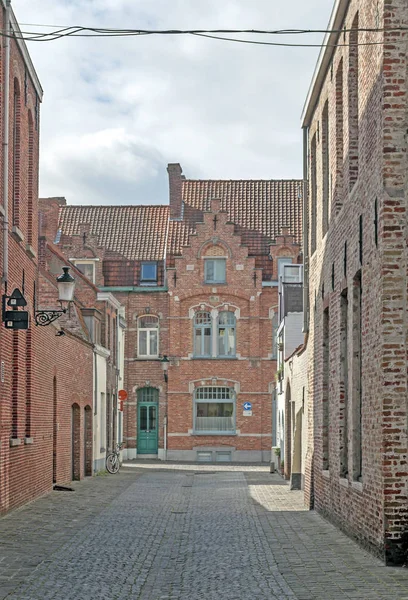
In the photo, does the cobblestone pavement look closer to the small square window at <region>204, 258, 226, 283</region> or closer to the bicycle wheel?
the bicycle wheel

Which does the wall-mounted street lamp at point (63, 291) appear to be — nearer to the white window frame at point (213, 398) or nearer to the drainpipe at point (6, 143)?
the drainpipe at point (6, 143)

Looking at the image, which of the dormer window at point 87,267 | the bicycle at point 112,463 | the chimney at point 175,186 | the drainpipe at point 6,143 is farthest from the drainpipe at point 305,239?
the chimney at point 175,186

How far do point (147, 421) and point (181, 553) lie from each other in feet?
117

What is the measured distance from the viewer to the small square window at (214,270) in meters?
48.7

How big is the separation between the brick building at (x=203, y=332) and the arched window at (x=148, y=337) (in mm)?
45

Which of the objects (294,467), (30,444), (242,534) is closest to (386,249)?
(242,534)

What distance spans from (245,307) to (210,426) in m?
5.46

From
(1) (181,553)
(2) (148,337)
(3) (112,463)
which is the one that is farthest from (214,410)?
(1) (181,553)

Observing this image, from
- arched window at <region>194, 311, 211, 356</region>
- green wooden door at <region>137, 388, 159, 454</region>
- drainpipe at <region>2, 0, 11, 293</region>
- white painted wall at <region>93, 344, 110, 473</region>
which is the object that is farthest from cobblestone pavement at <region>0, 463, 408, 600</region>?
green wooden door at <region>137, 388, 159, 454</region>

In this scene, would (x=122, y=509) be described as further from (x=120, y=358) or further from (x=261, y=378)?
(x=261, y=378)

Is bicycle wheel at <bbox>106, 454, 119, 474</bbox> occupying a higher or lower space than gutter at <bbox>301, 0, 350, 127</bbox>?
lower

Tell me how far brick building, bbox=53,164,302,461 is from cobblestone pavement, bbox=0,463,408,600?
2432cm

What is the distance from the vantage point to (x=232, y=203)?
5131 centimetres

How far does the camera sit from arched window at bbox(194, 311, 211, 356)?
4841 cm
